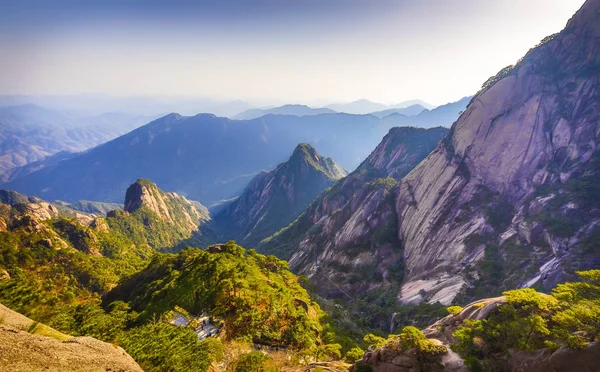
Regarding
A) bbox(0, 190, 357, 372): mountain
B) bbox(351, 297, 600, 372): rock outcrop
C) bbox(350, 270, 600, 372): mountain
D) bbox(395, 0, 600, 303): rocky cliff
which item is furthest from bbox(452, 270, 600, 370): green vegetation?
bbox(395, 0, 600, 303): rocky cliff

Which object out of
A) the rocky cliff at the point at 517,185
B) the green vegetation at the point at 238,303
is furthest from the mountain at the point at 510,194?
the green vegetation at the point at 238,303

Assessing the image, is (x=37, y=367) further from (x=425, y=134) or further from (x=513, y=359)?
(x=425, y=134)

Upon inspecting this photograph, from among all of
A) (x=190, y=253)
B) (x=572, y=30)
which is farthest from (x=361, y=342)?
(x=572, y=30)

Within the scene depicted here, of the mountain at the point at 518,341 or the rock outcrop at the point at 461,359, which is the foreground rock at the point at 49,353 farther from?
the mountain at the point at 518,341

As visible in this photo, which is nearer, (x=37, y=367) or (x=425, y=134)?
(x=37, y=367)

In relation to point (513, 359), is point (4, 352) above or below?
above

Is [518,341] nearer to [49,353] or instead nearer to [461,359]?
[461,359]

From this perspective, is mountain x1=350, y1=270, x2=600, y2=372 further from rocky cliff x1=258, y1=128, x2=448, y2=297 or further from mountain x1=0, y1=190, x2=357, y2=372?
rocky cliff x1=258, y1=128, x2=448, y2=297
